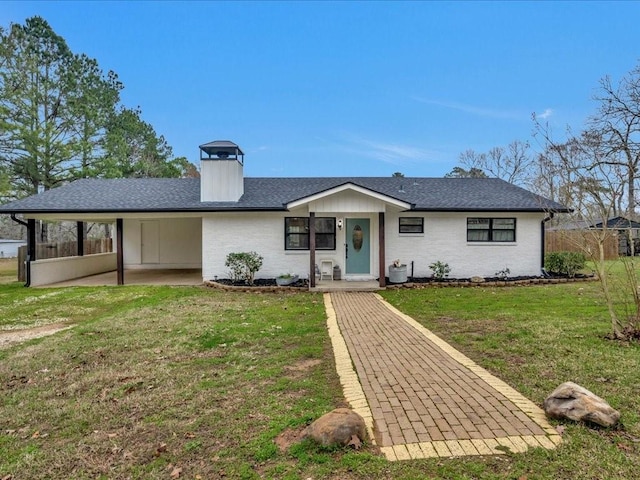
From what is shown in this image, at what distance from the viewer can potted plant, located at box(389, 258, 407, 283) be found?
1277cm

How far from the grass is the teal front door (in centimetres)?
452

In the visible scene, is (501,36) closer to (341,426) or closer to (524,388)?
(524,388)

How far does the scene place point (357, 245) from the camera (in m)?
13.5

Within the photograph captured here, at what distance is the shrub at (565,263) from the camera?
543 inches

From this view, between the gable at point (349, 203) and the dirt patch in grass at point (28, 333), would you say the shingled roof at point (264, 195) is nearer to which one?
the gable at point (349, 203)

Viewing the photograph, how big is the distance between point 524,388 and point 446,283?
29.5 feet

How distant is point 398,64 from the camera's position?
2152 centimetres

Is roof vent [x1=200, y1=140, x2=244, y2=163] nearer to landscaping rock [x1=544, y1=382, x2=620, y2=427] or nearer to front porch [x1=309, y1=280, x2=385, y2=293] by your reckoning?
front porch [x1=309, y1=280, x2=385, y2=293]

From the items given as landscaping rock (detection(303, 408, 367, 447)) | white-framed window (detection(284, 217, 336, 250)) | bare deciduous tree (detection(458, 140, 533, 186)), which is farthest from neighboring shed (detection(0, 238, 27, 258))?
bare deciduous tree (detection(458, 140, 533, 186))

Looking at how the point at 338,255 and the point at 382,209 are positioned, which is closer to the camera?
the point at 382,209

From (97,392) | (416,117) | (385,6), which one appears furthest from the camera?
(416,117)

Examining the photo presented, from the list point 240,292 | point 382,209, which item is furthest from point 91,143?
point 382,209

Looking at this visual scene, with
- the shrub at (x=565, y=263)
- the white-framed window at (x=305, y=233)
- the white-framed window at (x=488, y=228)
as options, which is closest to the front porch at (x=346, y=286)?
the white-framed window at (x=305, y=233)

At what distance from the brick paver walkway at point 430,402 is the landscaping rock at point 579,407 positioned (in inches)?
6.0
